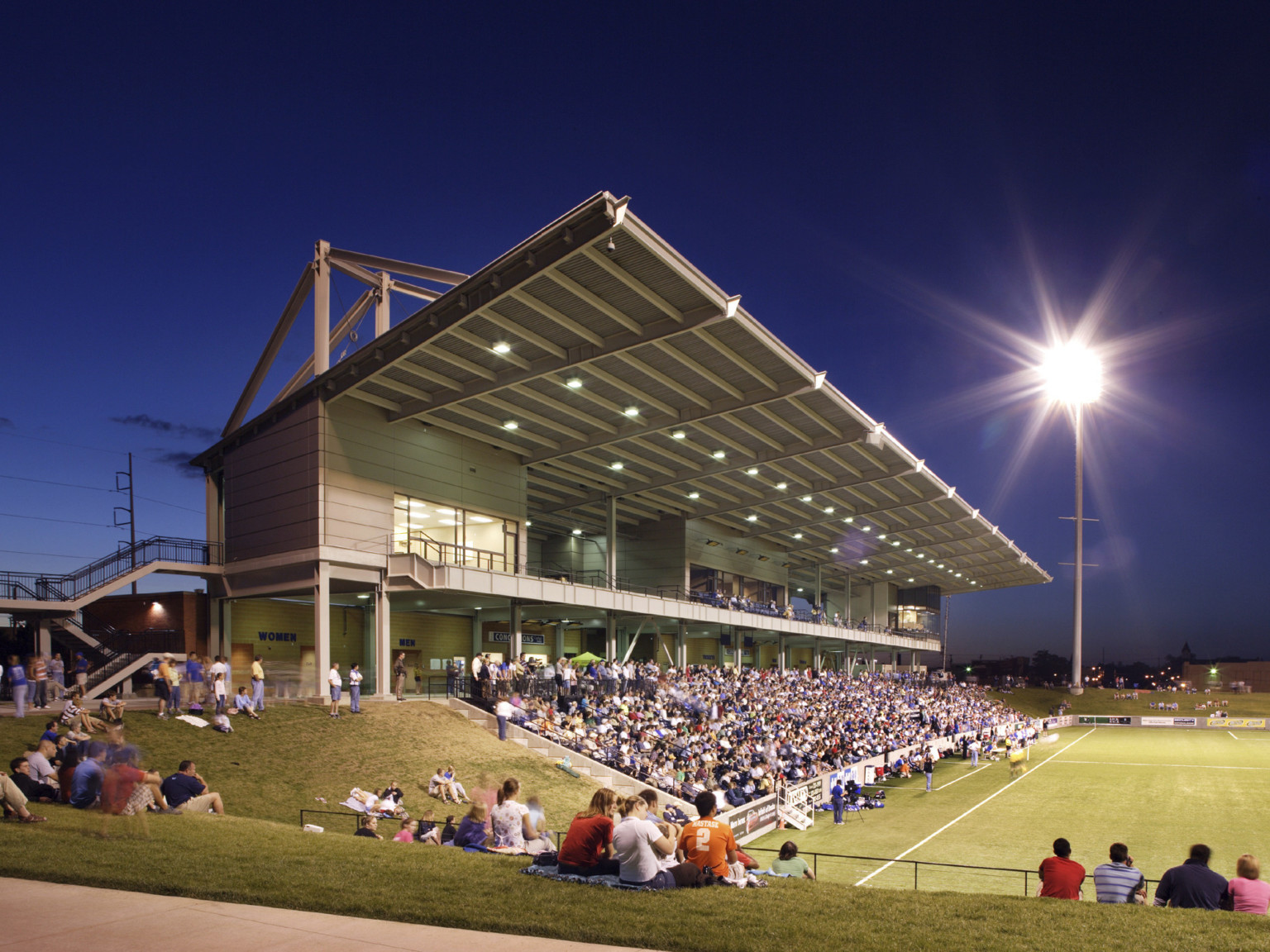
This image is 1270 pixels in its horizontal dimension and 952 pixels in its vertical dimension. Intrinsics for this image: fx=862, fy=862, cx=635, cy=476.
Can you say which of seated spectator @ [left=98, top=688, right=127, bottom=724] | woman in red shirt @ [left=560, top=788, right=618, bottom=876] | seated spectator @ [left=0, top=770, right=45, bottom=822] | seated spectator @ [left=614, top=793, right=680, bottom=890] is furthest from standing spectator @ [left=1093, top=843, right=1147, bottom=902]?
seated spectator @ [left=98, top=688, right=127, bottom=724]

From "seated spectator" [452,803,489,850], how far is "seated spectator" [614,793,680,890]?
3.06 m

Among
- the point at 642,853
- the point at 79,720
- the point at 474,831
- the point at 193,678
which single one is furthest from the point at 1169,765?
the point at 79,720

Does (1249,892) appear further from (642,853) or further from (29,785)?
(29,785)

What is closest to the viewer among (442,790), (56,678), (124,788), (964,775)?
(124,788)

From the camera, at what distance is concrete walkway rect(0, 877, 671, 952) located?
21.8 ft

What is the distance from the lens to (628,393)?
2925 cm

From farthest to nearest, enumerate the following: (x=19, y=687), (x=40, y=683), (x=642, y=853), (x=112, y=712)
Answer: (x=40, y=683)
(x=19, y=687)
(x=112, y=712)
(x=642, y=853)

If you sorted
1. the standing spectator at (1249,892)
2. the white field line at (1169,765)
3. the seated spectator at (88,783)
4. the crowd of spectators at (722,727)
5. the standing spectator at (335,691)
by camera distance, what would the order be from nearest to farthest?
the standing spectator at (1249,892) → the seated spectator at (88,783) → the standing spectator at (335,691) → the crowd of spectators at (722,727) → the white field line at (1169,765)

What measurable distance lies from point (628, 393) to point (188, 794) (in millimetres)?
19092

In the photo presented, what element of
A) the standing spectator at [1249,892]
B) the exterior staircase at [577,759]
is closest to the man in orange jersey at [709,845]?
the standing spectator at [1249,892]

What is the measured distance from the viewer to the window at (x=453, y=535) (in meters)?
30.0

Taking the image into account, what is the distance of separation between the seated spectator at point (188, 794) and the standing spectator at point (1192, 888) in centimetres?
1255

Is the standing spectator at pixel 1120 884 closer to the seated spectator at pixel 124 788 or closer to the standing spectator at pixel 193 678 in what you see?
the seated spectator at pixel 124 788

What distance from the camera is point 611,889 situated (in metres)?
8.29
